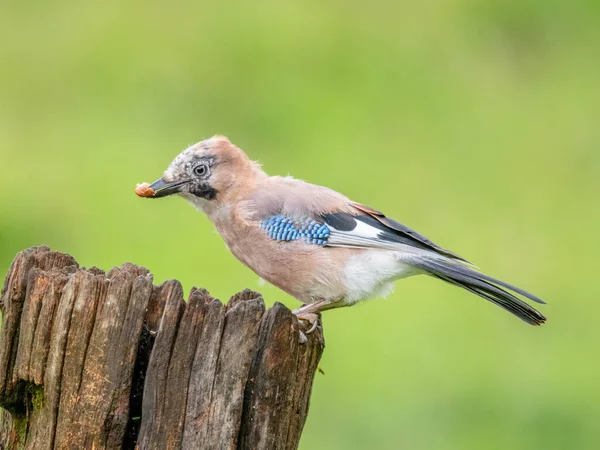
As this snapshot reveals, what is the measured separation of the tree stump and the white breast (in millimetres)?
1492

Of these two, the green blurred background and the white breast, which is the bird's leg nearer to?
the white breast

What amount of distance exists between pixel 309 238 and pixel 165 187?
76 cm

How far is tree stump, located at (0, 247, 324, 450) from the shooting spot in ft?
14.6

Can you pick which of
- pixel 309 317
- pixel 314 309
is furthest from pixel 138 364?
pixel 314 309

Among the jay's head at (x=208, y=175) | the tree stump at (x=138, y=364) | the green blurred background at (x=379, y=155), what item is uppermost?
the green blurred background at (x=379, y=155)

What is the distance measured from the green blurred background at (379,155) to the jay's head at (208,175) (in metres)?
2.80

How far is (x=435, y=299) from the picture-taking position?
10109mm

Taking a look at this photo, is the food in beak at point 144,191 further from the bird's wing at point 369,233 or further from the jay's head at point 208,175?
the bird's wing at point 369,233

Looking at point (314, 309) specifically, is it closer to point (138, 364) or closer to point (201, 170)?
point (201, 170)

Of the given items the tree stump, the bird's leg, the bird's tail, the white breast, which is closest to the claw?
the bird's leg

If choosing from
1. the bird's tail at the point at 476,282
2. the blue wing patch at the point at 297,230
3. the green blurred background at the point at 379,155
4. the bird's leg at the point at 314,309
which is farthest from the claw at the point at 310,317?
the green blurred background at the point at 379,155

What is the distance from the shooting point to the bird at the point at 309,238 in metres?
6.00

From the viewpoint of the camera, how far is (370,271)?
6.08 m

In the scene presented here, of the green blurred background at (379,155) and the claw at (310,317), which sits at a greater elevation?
the green blurred background at (379,155)
